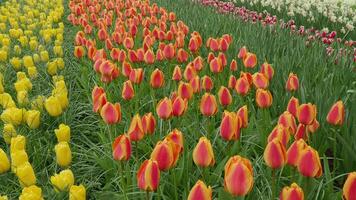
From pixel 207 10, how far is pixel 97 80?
3.51 metres

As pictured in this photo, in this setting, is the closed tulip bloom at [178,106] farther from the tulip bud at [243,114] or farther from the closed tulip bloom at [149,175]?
the closed tulip bloom at [149,175]

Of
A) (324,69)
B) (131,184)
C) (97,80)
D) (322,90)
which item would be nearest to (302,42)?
(324,69)

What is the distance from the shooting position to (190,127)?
3.04m

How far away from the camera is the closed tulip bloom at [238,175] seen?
1591 mm

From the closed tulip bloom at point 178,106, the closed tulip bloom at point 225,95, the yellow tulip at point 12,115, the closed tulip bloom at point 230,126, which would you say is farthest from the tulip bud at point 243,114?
the yellow tulip at point 12,115

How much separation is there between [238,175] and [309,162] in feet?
0.96

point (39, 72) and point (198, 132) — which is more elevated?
point (198, 132)

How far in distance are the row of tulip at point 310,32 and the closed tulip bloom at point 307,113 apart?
213 centimetres

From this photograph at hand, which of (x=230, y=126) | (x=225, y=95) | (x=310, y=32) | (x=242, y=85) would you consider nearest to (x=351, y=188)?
(x=230, y=126)

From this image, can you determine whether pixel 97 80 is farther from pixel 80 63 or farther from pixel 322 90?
pixel 322 90

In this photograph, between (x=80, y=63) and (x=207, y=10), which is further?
(x=207, y=10)

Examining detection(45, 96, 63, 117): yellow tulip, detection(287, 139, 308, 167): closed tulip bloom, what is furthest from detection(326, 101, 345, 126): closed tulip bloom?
detection(45, 96, 63, 117): yellow tulip

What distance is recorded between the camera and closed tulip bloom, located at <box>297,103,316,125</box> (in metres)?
2.18

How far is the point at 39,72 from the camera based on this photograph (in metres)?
4.92
